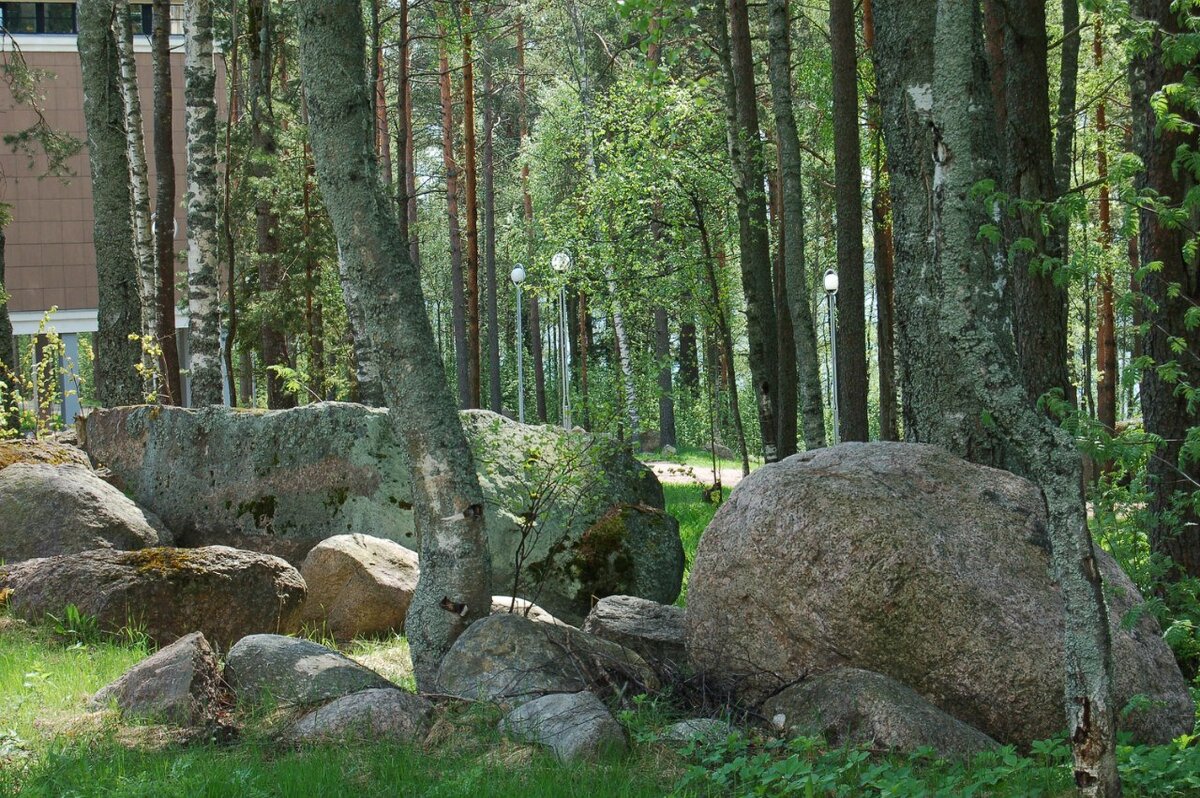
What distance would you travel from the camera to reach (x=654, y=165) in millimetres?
14133

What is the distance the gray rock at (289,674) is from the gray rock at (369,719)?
32 cm

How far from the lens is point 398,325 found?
6340 millimetres

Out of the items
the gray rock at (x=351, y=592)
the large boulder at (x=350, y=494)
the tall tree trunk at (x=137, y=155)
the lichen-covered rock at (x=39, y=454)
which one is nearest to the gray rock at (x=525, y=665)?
the gray rock at (x=351, y=592)

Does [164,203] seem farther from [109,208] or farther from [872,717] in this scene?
[872,717]

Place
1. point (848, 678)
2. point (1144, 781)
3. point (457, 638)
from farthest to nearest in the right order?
point (457, 638), point (848, 678), point (1144, 781)

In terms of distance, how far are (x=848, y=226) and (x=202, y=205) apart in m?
7.10

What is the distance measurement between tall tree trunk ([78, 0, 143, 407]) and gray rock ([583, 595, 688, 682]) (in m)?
6.93

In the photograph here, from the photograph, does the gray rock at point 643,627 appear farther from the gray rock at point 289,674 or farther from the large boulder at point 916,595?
the gray rock at point 289,674

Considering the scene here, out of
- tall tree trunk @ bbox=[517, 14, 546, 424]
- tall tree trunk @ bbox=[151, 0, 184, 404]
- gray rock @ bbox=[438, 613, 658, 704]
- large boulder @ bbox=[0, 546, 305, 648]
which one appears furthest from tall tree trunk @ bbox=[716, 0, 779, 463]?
tall tree trunk @ bbox=[517, 14, 546, 424]

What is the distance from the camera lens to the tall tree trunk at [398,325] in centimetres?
634

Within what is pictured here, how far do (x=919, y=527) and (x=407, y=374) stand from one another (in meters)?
2.94

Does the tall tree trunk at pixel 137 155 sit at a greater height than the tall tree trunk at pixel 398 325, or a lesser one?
greater

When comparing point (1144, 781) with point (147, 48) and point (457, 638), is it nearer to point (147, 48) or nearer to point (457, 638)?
point (457, 638)


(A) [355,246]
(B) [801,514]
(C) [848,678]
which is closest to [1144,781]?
(C) [848,678]
